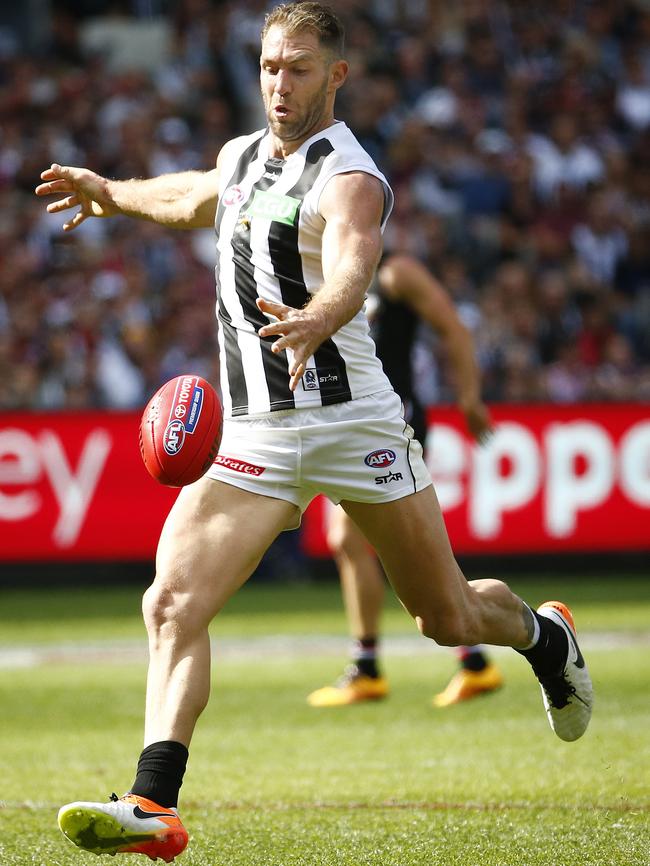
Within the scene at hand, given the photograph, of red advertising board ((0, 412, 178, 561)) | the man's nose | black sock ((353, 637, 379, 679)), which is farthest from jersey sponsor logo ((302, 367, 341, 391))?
red advertising board ((0, 412, 178, 561))

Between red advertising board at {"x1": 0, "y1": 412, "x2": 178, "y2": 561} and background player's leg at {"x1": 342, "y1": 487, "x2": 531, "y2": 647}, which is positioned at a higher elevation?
background player's leg at {"x1": 342, "y1": 487, "x2": 531, "y2": 647}

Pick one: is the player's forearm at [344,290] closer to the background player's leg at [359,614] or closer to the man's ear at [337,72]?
the man's ear at [337,72]

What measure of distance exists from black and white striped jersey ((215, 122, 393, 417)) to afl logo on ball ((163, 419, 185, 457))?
283 millimetres

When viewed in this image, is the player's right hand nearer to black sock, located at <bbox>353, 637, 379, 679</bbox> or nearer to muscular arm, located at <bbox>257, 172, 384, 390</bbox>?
muscular arm, located at <bbox>257, 172, 384, 390</bbox>

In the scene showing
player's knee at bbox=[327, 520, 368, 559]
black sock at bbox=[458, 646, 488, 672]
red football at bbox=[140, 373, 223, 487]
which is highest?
red football at bbox=[140, 373, 223, 487]

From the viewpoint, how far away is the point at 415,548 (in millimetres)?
5000

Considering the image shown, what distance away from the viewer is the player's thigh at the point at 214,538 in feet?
15.3

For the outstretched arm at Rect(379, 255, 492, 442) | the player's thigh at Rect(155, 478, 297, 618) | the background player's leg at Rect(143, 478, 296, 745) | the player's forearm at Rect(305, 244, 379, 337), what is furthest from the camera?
the outstretched arm at Rect(379, 255, 492, 442)

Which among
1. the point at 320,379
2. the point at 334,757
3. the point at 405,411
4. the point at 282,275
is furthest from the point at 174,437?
the point at 405,411

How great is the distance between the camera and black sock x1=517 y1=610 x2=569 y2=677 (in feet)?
18.6

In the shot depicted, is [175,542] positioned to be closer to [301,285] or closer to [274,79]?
[301,285]

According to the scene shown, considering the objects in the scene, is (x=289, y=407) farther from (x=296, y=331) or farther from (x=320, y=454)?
(x=296, y=331)

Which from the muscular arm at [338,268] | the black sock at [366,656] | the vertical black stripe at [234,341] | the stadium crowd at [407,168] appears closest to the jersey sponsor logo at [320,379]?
the vertical black stripe at [234,341]

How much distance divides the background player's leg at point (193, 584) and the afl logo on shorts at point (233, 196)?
3.18 feet
